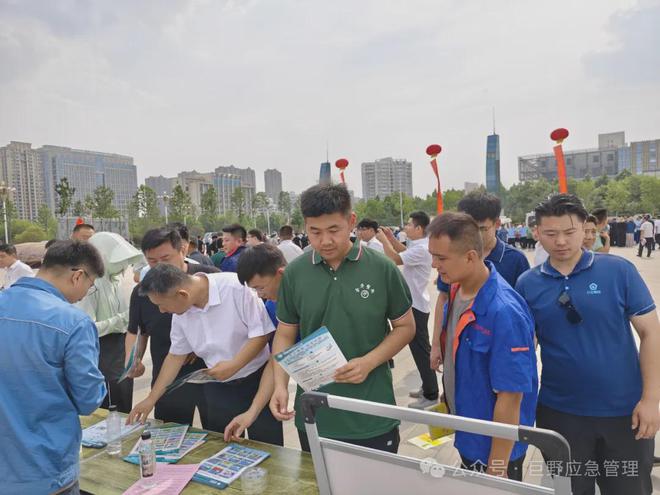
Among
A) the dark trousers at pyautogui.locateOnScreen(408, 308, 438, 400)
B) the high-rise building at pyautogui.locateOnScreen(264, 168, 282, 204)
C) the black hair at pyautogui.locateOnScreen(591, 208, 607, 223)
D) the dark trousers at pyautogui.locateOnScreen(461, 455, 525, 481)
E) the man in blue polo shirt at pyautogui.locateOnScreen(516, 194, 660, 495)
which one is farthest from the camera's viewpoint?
the high-rise building at pyautogui.locateOnScreen(264, 168, 282, 204)

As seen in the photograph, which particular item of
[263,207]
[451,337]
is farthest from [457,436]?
[263,207]

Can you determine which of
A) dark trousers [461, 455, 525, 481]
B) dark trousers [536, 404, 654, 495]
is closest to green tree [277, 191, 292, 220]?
dark trousers [536, 404, 654, 495]

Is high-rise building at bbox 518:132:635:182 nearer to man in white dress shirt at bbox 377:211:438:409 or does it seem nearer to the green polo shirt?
man in white dress shirt at bbox 377:211:438:409

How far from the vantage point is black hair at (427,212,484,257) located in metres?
1.59

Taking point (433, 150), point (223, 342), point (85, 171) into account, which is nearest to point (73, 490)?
point (223, 342)

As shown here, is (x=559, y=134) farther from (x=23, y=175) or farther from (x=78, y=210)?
(x=23, y=175)

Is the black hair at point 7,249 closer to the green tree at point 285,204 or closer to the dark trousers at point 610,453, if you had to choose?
the dark trousers at point 610,453

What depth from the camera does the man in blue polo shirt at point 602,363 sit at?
1754mm

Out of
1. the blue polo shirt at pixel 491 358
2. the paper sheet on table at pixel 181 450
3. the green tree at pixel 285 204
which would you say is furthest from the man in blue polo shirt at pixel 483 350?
the green tree at pixel 285 204

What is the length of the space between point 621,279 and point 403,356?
12.4ft

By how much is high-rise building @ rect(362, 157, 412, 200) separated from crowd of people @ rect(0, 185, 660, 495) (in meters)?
85.0

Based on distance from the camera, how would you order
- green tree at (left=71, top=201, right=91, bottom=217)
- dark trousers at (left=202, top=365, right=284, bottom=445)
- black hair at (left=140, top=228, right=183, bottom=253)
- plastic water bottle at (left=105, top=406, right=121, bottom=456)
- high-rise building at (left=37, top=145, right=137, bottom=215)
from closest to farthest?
plastic water bottle at (left=105, top=406, right=121, bottom=456), dark trousers at (left=202, top=365, right=284, bottom=445), black hair at (left=140, top=228, right=183, bottom=253), green tree at (left=71, top=201, right=91, bottom=217), high-rise building at (left=37, top=145, right=137, bottom=215)

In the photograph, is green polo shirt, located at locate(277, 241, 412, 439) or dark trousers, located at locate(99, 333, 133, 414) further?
dark trousers, located at locate(99, 333, 133, 414)

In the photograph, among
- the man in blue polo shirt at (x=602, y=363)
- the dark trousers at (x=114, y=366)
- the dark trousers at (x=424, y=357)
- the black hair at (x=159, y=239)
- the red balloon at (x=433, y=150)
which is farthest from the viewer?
the red balloon at (x=433, y=150)
